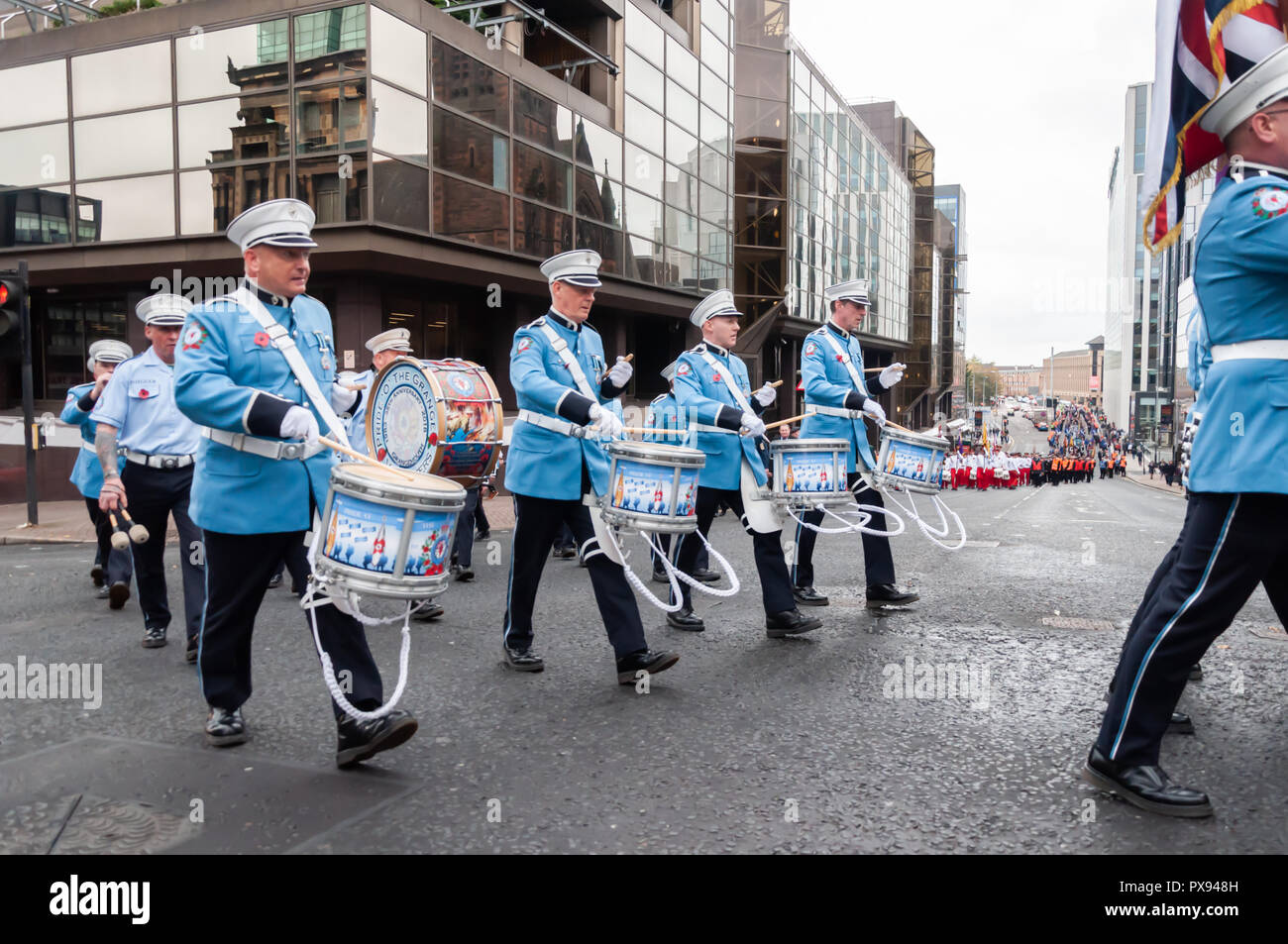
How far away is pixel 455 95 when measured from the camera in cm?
1747

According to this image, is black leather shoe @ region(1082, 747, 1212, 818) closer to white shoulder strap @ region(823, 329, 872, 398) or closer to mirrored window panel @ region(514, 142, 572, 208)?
white shoulder strap @ region(823, 329, 872, 398)

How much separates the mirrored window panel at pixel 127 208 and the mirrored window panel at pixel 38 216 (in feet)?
0.74

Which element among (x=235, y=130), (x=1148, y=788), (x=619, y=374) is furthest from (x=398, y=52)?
(x=1148, y=788)

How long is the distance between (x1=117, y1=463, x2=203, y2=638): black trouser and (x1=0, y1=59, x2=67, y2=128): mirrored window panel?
15.6m

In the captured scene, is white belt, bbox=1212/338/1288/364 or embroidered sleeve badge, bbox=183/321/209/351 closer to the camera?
white belt, bbox=1212/338/1288/364

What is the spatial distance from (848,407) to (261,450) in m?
3.97

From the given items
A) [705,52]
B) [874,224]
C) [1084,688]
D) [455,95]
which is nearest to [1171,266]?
[874,224]

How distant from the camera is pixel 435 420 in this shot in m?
7.02

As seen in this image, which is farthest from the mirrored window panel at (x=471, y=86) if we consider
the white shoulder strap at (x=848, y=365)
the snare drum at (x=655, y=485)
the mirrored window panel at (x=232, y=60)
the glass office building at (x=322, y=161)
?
the snare drum at (x=655, y=485)

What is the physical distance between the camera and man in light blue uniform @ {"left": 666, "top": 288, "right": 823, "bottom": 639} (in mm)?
5797

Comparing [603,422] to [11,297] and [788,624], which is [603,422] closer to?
[788,624]

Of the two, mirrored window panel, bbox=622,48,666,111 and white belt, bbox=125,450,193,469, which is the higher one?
mirrored window panel, bbox=622,48,666,111

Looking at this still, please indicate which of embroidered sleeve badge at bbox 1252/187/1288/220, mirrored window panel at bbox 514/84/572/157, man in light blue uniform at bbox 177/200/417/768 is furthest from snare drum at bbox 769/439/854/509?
mirrored window panel at bbox 514/84/572/157

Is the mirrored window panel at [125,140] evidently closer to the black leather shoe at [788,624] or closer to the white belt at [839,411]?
the white belt at [839,411]
